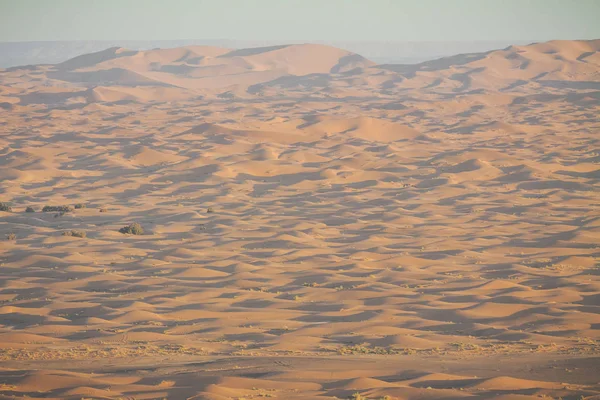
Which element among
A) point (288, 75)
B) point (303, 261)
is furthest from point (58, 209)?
point (288, 75)

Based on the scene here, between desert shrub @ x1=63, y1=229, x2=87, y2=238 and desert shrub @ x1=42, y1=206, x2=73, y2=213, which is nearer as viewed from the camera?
desert shrub @ x1=63, y1=229, x2=87, y2=238

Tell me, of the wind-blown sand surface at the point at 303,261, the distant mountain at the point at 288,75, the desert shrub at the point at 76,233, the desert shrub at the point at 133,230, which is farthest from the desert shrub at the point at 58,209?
the distant mountain at the point at 288,75

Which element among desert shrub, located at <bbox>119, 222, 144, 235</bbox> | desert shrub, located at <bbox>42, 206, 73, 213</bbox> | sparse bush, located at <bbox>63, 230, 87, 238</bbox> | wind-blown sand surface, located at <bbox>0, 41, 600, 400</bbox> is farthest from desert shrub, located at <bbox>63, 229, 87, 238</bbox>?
desert shrub, located at <bbox>42, 206, 73, 213</bbox>

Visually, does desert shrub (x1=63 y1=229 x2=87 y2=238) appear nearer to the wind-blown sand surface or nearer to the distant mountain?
the wind-blown sand surface

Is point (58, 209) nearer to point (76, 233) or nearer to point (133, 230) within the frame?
point (76, 233)

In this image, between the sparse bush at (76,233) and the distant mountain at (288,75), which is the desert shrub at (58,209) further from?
the distant mountain at (288,75)

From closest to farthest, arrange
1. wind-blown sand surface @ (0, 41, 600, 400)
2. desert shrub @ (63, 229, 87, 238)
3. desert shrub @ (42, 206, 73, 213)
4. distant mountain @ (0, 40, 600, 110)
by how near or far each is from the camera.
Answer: wind-blown sand surface @ (0, 41, 600, 400), desert shrub @ (63, 229, 87, 238), desert shrub @ (42, 206, 73, 213), distant mountain @ (0, 40, 600, 110)

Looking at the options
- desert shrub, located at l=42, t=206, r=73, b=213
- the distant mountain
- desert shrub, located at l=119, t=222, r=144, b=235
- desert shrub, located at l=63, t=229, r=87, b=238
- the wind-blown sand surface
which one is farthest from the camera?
the distant mountain

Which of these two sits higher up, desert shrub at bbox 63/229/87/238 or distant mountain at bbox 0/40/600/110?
distant mountain at bbox 0/40/600/110

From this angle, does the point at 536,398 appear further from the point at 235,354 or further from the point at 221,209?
the point at 221,209

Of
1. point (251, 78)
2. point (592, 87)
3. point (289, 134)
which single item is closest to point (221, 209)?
point (289, 134)
